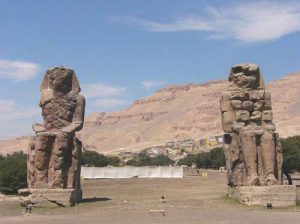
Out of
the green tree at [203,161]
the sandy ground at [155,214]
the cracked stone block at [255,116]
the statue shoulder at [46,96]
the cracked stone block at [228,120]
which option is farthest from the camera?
the green tree at [203,161]

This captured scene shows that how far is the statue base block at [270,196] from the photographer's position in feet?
54.1

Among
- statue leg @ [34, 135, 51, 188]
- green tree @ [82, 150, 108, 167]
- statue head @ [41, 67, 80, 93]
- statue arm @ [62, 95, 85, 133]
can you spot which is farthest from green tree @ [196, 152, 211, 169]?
statue leg @ [34, 135, 51, 188]

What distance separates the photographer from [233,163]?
18172mm

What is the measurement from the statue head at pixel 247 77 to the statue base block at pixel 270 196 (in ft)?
12.4

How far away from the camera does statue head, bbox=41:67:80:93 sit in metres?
18.1

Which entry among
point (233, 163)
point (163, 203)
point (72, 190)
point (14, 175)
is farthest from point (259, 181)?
point (14, 175)

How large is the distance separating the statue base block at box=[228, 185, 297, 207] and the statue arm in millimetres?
5719

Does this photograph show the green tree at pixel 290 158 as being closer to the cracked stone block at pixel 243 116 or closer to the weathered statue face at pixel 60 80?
the cracked stone block at pixel 243 116

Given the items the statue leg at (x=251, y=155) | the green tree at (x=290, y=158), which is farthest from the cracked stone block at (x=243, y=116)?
the green tree at (x=290, y=158)

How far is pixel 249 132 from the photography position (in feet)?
56.5

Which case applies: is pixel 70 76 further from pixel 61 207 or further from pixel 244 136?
pixel 244 136

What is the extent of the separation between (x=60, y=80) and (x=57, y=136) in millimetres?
1966

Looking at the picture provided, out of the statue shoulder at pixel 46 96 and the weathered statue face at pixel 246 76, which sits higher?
the weathered statue face at pixel 246 76

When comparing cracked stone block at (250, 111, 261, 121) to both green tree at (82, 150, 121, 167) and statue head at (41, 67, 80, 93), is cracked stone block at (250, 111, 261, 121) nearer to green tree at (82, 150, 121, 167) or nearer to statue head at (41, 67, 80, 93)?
statue head at (41, 67, 80, 93)
